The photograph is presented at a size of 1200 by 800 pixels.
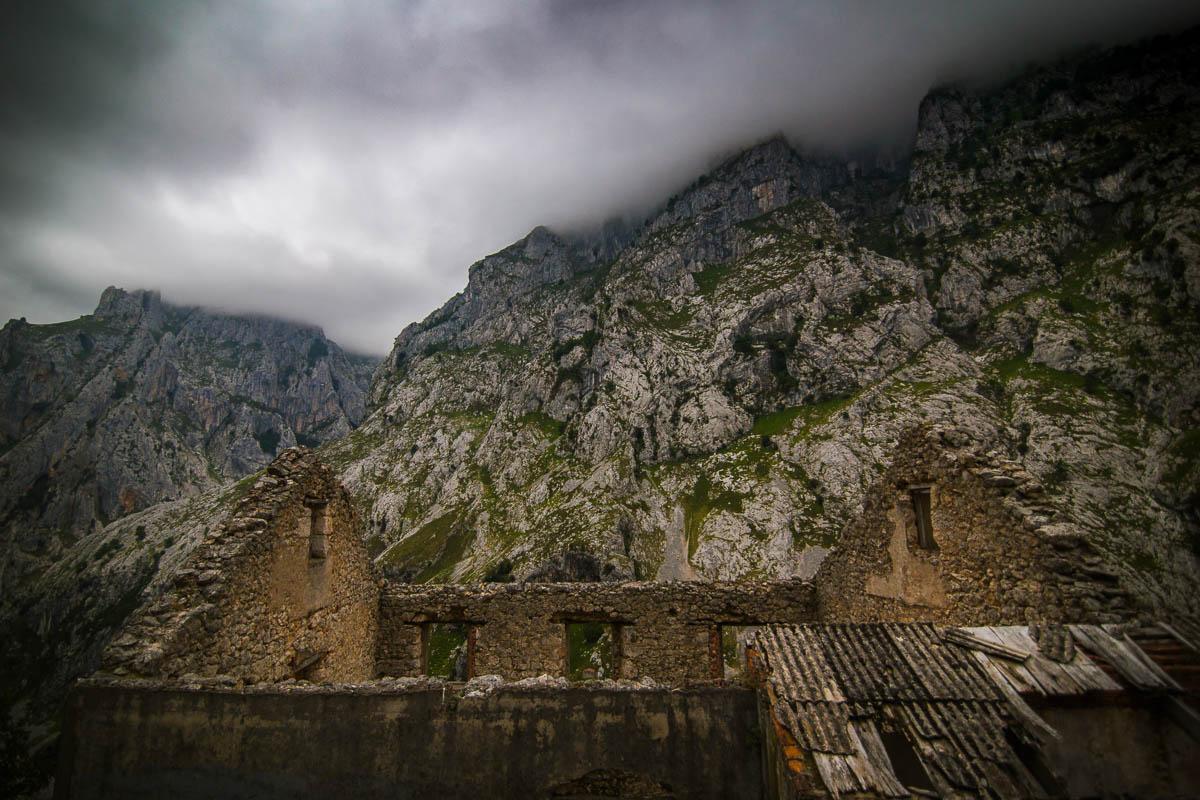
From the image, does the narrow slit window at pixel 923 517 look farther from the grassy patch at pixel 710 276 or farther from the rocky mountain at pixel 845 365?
the grassy patch at pixel 710 276

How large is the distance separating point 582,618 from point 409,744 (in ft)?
28.4

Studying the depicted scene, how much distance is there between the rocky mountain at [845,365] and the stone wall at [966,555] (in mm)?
58679

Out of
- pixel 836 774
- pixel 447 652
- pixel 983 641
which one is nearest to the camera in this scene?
pixel 836 774

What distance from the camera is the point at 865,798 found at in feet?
16.1

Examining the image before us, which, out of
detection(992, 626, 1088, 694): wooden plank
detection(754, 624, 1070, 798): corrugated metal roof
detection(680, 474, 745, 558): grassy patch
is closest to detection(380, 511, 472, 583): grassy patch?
detection(680, 474, 745, 558): grassy patch

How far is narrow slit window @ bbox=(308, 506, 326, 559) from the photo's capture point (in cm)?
1189

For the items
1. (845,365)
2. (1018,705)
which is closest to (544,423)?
(845,365)

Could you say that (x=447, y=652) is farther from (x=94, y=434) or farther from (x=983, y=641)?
(x=94, y=434)

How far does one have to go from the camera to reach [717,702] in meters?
6.84

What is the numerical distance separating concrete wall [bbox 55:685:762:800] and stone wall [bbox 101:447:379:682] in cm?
110

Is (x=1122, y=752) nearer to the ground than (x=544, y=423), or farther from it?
nearer to the ground

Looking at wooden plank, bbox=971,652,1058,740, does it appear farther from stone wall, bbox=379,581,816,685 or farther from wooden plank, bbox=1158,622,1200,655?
stone wall, bbox=379,581,816,685

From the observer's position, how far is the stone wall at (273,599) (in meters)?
8.29

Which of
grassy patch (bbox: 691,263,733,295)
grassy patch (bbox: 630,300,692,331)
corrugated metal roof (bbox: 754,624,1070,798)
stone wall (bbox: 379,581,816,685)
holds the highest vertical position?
grassy patch (bbox: 691,263,733,295)
